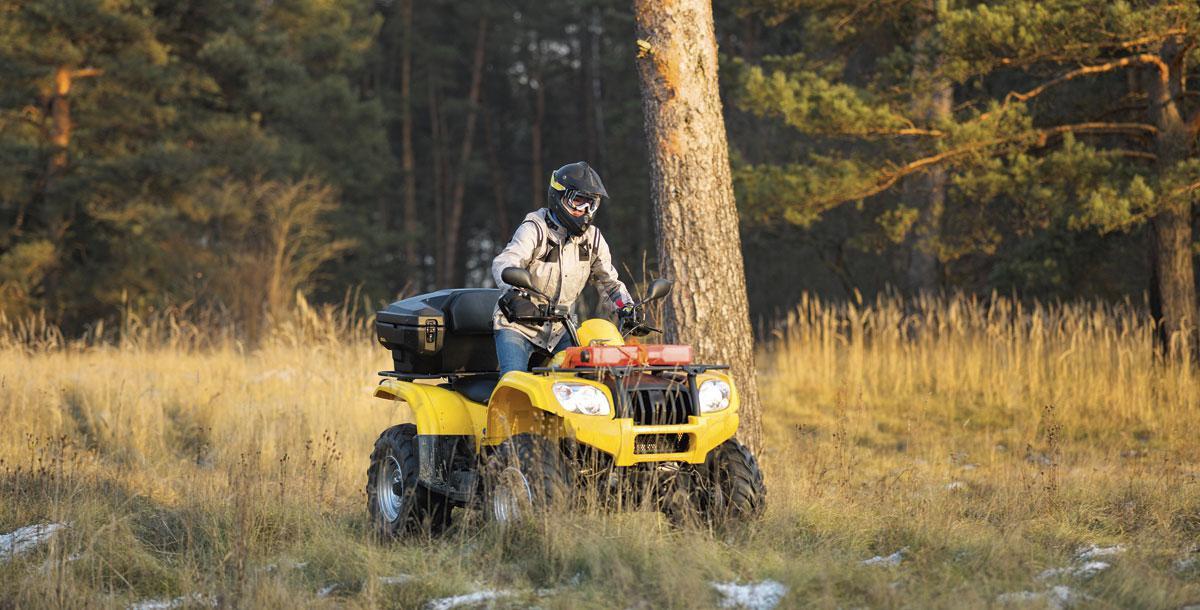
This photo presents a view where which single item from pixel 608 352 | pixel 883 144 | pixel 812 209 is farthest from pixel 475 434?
pixel 883 144

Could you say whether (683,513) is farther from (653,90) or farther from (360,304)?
(360,304)

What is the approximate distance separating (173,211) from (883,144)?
14580mm

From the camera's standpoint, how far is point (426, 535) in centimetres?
652

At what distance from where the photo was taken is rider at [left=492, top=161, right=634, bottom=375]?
639 cm

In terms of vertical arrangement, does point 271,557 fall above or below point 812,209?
below

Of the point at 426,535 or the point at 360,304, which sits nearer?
the point at 426,535

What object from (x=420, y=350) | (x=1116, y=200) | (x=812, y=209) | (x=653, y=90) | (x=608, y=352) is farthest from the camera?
(x=812, y=209)

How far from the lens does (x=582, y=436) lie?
5707 millimetres

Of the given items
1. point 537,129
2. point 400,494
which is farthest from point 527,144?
point 400,494

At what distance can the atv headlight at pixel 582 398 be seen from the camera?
5742mm

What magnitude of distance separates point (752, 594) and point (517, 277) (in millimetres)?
1833

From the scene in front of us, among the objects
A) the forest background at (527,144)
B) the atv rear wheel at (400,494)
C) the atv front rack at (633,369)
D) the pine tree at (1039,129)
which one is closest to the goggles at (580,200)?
the atv front rack at (633,369)

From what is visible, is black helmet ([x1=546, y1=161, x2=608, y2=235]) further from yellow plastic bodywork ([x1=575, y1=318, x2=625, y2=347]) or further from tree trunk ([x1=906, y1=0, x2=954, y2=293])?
tree trunk ([x1=906, y1=0, x2=954, y2=293])

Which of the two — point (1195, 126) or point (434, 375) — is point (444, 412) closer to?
point (434, 375)
